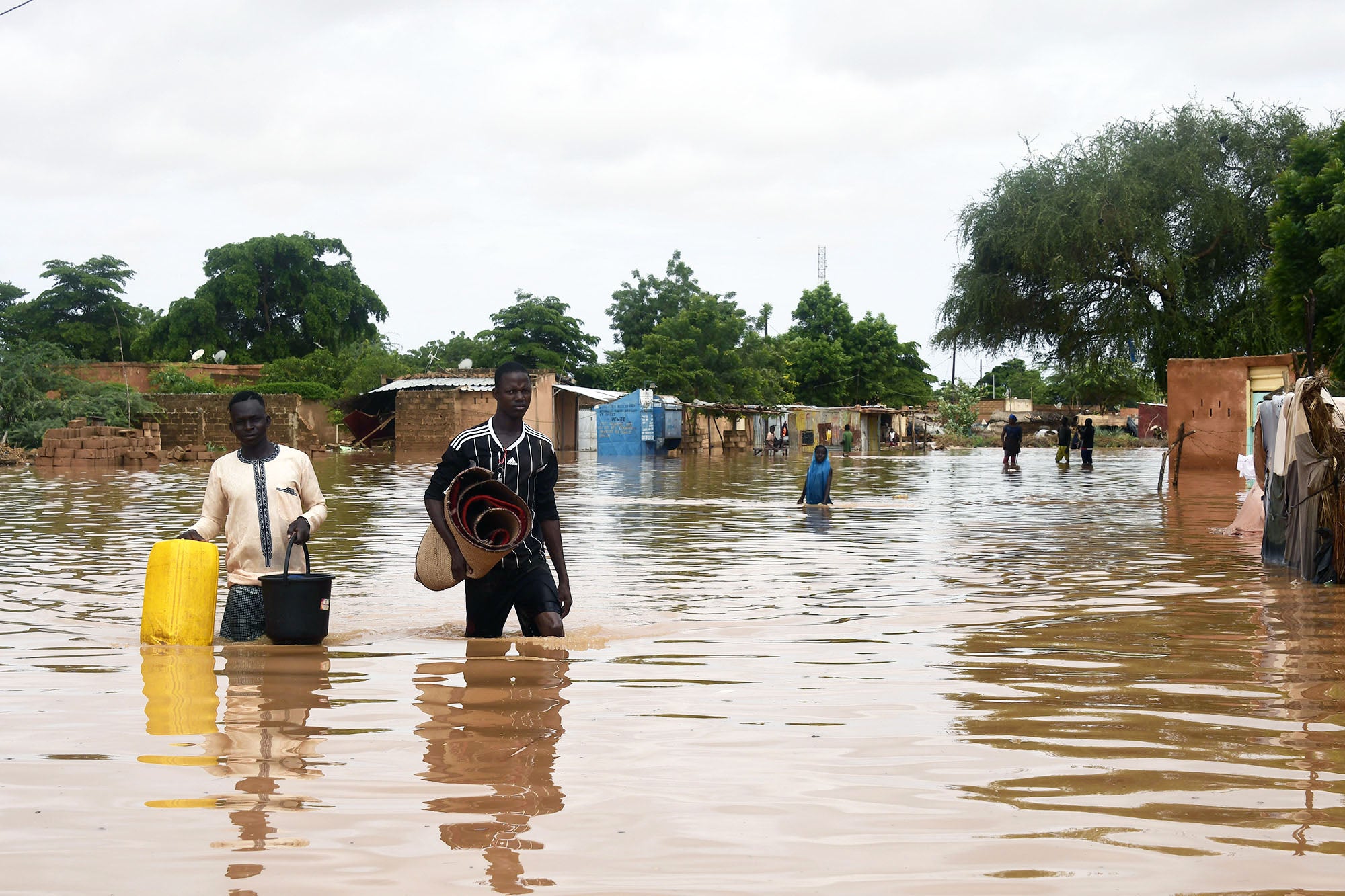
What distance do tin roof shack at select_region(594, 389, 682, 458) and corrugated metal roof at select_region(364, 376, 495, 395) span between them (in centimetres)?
488

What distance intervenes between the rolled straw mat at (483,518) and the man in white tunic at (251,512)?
0.78 meters

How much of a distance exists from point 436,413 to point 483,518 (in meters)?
42.8

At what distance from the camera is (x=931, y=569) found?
1077 centimetres

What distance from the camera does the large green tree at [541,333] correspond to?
229ft

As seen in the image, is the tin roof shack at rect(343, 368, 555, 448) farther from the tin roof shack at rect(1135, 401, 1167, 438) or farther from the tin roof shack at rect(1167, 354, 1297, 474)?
the tin roof shack at rect(1135, 401, 1167, 438)

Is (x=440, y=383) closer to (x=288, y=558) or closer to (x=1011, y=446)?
(x=1011, y=446)

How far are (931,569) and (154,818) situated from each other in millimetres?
8085

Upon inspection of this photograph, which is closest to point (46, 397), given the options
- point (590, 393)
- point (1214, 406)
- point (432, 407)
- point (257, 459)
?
point (432, 407)

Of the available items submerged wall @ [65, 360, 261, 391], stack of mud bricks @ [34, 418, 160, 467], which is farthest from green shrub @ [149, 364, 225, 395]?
stack of mud bricks @ [34, 418, 160, 467]

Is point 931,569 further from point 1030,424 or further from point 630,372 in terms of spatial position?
point 1030,424

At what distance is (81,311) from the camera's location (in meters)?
74.1

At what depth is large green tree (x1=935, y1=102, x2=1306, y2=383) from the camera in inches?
1216

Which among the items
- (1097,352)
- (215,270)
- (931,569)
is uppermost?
(215,270)

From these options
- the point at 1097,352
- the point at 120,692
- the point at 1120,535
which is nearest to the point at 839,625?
the point at 120,692
